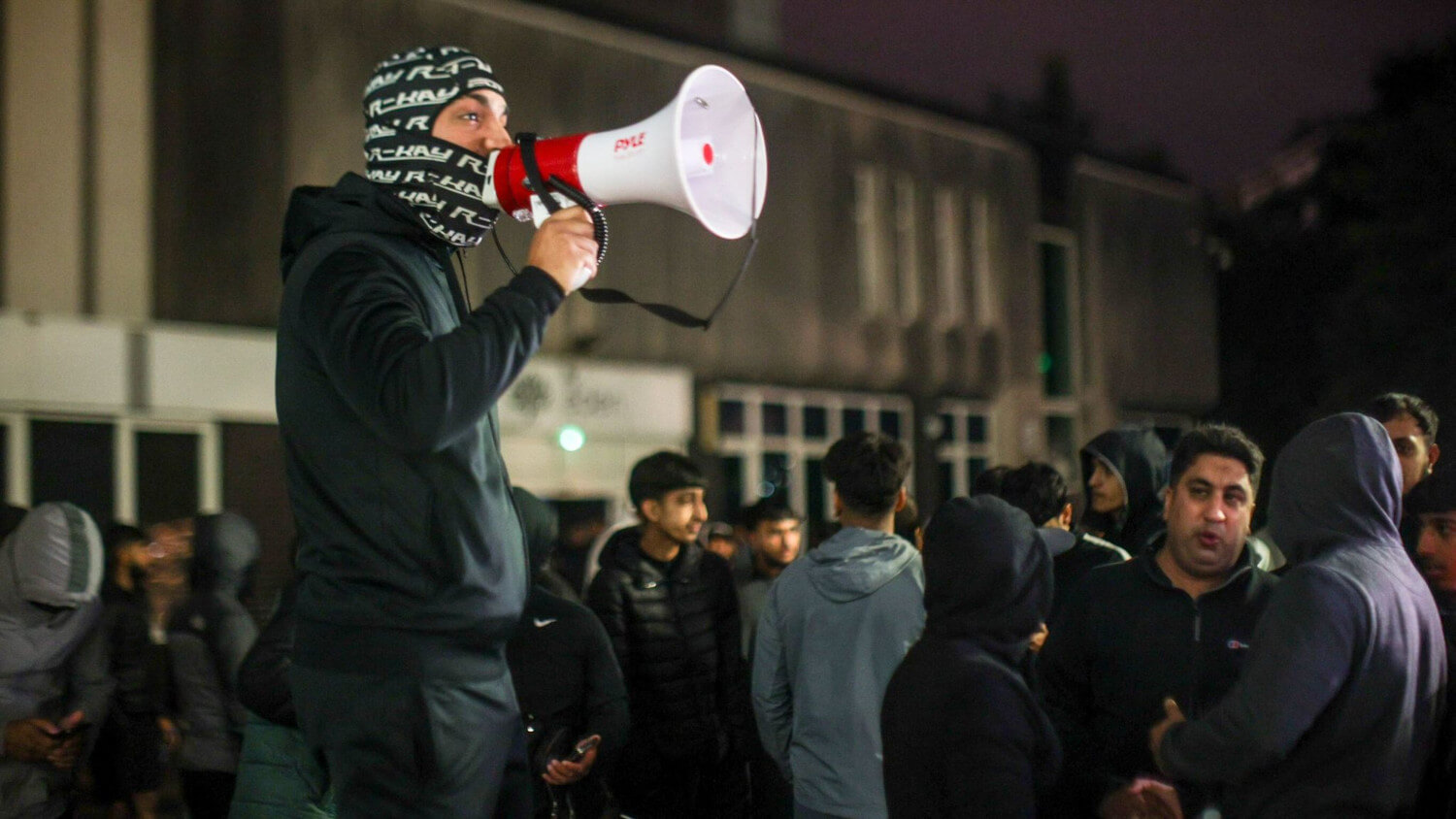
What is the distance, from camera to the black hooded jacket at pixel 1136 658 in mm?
3627

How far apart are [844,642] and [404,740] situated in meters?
2.38

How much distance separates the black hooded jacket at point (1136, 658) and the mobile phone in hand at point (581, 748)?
4.88ft

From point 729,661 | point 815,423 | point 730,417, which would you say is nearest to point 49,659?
point 729,661

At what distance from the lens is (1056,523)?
17.6ft

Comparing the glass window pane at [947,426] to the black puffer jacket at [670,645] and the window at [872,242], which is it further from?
the black puffer jacket at [670,645]

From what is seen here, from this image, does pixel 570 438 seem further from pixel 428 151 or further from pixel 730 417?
pixel 428 151

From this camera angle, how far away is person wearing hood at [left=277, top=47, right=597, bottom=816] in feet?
7.04

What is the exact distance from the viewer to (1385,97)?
28.0 m

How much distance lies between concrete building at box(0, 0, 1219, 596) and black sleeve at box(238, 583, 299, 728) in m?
5.56

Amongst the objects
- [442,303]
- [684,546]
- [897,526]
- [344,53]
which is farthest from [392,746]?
[344,53]

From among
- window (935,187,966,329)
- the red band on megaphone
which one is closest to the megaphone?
the red band on megaphone

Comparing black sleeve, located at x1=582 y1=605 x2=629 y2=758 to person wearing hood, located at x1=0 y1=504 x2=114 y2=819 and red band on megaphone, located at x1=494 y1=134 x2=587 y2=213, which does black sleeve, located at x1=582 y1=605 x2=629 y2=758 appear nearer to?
person wearing hood, located at x1=0 y1=504 x2=114 y2=819

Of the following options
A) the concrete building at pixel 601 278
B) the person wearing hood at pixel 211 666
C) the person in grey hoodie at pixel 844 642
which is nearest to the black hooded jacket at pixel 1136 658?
the person in grey hoodie at pixel 844 642

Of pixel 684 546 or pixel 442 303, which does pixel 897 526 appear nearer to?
pixel 684 546
